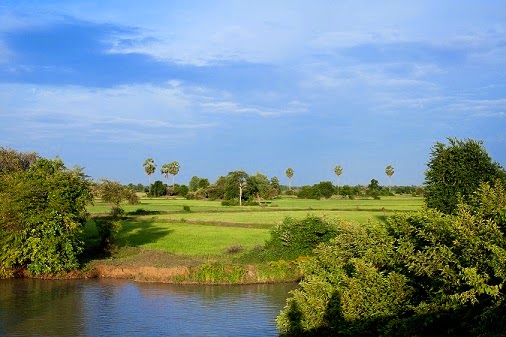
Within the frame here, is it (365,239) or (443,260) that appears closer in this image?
(443,260)

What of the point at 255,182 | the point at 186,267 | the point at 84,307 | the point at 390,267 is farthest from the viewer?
the point at 255,182

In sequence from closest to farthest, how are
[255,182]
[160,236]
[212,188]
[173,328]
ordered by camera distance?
[173,328], [160,236], [255,182], [212,188]

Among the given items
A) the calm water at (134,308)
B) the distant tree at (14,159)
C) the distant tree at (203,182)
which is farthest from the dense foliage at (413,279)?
Result: the distant tree at (203,182)

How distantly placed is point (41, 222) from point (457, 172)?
77.9 ft

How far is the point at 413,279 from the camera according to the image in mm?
11672

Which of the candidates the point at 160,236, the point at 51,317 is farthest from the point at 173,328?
the point at 160,236

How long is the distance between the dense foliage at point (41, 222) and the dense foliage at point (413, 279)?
1905 cm

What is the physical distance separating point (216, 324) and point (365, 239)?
28.7ft

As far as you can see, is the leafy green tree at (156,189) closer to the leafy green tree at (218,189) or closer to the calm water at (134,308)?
the leafy green tree at (218,189)

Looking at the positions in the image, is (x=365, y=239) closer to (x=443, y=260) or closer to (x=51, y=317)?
(x=443, y=260)

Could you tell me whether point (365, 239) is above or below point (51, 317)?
above

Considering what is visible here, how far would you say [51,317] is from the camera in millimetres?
20875

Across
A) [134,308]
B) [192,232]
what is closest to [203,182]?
[192,232]

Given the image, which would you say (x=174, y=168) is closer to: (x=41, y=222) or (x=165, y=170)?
(x=165, y=170)
